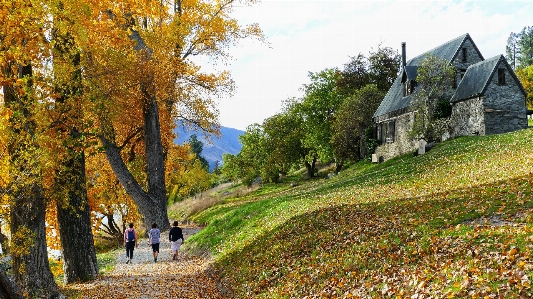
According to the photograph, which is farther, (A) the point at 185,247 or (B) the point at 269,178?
(B) the point at 269,178

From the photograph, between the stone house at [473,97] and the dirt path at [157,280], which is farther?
the stone house at [473,97]

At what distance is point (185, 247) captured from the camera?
2722 cm

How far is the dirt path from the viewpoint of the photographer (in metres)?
15.2

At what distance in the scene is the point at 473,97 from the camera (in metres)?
41.7

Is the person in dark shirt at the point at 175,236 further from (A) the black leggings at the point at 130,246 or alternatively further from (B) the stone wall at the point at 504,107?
(B) the stone wall at the point at 504,107

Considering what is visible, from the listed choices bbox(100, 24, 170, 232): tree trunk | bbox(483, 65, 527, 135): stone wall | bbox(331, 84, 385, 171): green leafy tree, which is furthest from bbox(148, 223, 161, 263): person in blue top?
bbox(331, 84, 385, 171): green leafy tree

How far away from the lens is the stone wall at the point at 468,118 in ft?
135

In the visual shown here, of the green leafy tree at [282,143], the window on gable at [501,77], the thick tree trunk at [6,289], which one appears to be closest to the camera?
the thick tree trunk at [6,289]

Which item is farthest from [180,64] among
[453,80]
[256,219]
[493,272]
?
[453,80]

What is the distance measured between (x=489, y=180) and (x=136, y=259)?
56.3 feet

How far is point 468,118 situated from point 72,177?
36.2 m

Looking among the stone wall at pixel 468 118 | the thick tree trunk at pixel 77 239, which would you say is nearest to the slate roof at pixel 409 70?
the stone wall at pixel 468 118

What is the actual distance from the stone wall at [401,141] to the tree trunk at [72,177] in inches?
1427

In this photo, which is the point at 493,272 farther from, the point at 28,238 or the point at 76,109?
the point at 76,109
